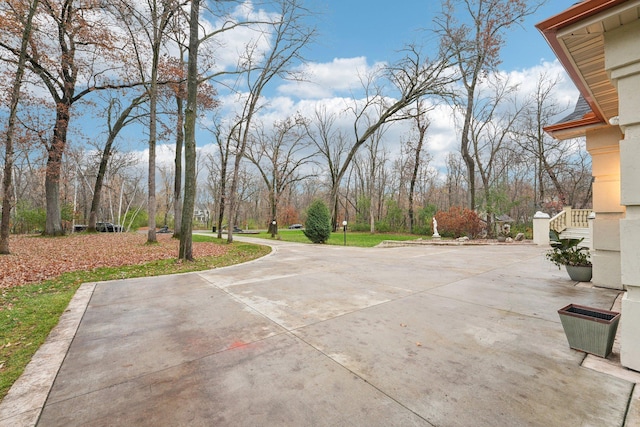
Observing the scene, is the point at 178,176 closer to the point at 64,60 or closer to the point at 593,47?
the point at 64,60

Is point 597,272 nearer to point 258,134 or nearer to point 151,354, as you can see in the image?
point 151,354

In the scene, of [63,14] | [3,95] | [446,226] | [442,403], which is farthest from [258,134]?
[442,403]

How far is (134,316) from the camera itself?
10.8 ft

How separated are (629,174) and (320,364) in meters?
2.93

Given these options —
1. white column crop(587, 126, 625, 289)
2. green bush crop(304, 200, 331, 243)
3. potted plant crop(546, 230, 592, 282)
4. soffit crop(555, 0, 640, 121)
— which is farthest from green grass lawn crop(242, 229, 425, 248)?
soffit crop(555, 0, 640, 121)

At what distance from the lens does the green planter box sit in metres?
2.19

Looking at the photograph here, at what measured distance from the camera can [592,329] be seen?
2236 mm

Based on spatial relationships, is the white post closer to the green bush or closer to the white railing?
the white railing

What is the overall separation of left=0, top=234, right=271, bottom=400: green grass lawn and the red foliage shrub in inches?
642

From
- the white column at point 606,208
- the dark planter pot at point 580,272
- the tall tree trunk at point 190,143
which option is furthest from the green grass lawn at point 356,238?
the white column at point 606,208

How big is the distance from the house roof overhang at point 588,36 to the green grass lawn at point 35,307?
520cm

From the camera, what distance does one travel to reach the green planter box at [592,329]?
2.19 meters

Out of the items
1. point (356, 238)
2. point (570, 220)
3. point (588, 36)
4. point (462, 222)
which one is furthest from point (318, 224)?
point (570, 220)

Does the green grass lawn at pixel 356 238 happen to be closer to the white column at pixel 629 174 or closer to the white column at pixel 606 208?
the white column at pixel 606 208
